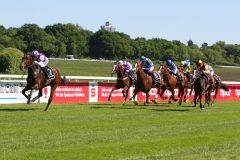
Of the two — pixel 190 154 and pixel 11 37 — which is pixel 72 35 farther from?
pixel 190 154

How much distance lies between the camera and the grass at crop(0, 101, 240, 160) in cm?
1035

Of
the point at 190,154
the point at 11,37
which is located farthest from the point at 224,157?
the point at 11,37

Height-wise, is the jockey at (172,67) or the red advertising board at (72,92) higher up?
the jockey at (172,67)

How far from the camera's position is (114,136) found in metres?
12.9

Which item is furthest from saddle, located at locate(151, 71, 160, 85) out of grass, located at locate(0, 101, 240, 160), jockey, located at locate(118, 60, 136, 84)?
grass, located at locate(0, 101, 240, 160)

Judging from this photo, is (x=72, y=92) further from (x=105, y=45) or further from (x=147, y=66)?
(x=105, y=45)

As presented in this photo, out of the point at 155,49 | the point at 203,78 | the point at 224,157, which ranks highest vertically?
the point at 155,49

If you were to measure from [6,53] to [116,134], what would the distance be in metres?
27.2

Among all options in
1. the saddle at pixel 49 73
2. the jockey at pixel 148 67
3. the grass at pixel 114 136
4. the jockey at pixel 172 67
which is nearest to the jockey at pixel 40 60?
the saddle at pixel 49 73

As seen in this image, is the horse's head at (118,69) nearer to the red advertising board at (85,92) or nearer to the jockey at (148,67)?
the jockey at (148,67)

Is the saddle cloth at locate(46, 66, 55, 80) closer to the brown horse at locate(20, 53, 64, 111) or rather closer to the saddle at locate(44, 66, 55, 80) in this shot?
the saddle at locate(44, 66, 55, 80)

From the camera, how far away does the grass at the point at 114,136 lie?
1035cm

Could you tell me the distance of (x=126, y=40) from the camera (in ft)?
439

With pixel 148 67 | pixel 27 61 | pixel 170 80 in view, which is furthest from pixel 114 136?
pixel 170 80
